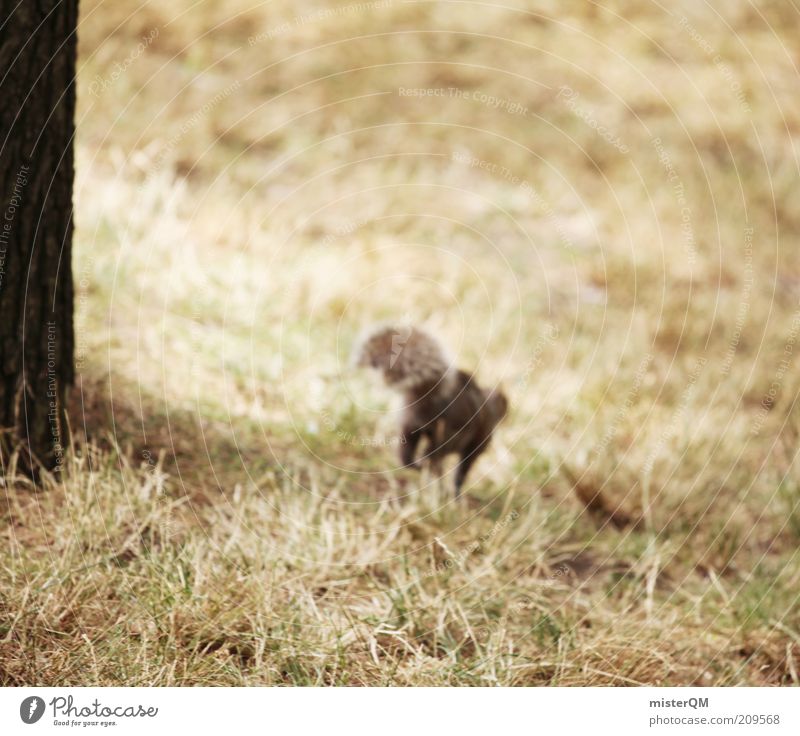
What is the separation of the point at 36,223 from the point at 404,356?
1.38m

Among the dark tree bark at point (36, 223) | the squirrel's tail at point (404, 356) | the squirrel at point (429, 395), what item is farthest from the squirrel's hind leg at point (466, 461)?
the dark tree bark at point (36, 223)

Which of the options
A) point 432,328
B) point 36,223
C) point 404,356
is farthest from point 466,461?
point 36,223

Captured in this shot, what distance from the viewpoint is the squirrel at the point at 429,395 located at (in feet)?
11.7

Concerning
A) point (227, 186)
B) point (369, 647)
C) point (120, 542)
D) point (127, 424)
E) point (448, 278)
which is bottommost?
point (369, 647)

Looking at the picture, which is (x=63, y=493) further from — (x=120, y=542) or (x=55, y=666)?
(x=55, y=666)

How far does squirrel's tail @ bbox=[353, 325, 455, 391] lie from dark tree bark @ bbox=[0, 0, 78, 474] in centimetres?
113

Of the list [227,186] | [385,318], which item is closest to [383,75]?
[227,186]

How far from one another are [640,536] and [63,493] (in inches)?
81.4

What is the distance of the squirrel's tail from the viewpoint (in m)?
3.55

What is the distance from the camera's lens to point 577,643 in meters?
2.68

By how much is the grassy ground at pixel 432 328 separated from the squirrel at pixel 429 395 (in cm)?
17
